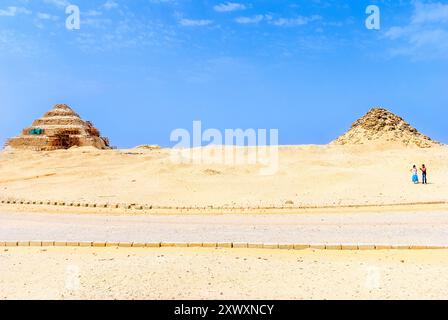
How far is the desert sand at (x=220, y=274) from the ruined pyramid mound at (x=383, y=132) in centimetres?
3516

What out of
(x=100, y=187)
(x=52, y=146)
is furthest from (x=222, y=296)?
(x=52, y=146)

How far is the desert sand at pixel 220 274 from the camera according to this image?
230 inches

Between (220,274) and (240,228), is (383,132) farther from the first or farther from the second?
(220,274)

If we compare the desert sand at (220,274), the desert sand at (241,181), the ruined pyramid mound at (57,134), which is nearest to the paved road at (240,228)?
the desert sand at (220,274)

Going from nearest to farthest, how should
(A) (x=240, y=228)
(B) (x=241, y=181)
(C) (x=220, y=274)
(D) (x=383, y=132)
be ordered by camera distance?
(C) (x=220, y=274) → (A) (x=240, y=228) → (B) (x=241, y=181) → (D) (x=383, y=132)

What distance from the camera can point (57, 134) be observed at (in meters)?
64.3

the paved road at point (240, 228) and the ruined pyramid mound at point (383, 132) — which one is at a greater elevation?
the ruined pyramid mound at point (383, 132)

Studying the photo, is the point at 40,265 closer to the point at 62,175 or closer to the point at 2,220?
the point at 2,220

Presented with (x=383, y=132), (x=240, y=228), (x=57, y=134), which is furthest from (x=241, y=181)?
(x=57, y=134)

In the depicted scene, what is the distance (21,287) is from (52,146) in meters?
60.3

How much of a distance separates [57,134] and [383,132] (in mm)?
44779

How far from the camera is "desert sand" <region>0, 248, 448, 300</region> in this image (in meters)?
5.85

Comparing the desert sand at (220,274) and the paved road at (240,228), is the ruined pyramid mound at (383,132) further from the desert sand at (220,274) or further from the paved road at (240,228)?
the desert sand at (220,274)
